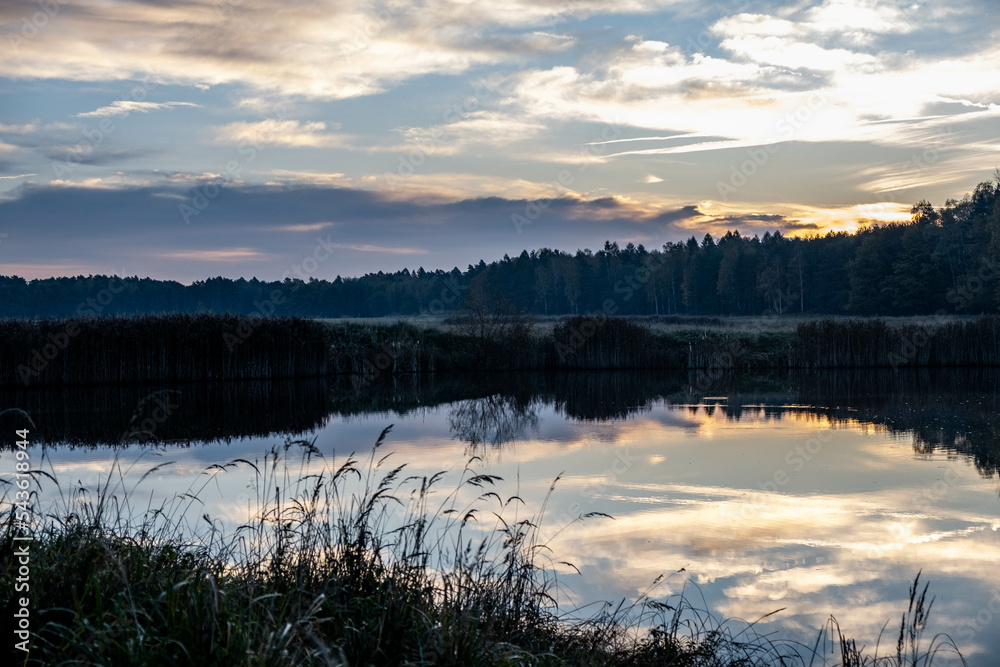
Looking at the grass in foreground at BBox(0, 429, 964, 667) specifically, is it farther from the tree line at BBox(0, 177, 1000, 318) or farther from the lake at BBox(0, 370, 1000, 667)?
the tree line at BBox(0, 177, 1000, 318)

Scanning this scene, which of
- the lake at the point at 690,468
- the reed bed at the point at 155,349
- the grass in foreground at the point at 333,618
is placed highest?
the reed bed at the point at 155,349

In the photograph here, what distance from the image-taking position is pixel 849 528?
8.27 metres

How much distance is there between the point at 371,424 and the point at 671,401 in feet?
26.8

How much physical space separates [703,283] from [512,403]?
84.5 metres

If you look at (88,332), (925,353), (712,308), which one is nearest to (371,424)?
(88,332)

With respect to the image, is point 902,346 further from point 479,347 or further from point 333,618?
point 333,618

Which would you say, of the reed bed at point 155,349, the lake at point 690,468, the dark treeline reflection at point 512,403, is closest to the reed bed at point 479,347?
the reed bed at point 155,349

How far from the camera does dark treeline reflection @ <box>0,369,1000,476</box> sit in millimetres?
14797

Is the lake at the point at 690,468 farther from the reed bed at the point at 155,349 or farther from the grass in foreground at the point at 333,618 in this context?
the reed bed at the point at 155,349

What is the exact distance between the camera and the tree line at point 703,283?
240 feet

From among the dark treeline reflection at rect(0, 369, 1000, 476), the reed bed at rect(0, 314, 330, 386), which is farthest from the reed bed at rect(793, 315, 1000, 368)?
the reed bed at rect(0, 314, 330, 386)

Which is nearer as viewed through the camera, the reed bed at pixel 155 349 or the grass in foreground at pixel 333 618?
the grass in foreground at pixel 333 618

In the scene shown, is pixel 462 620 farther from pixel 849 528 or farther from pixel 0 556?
pixel 849 528

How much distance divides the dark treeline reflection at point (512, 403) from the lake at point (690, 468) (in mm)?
99
